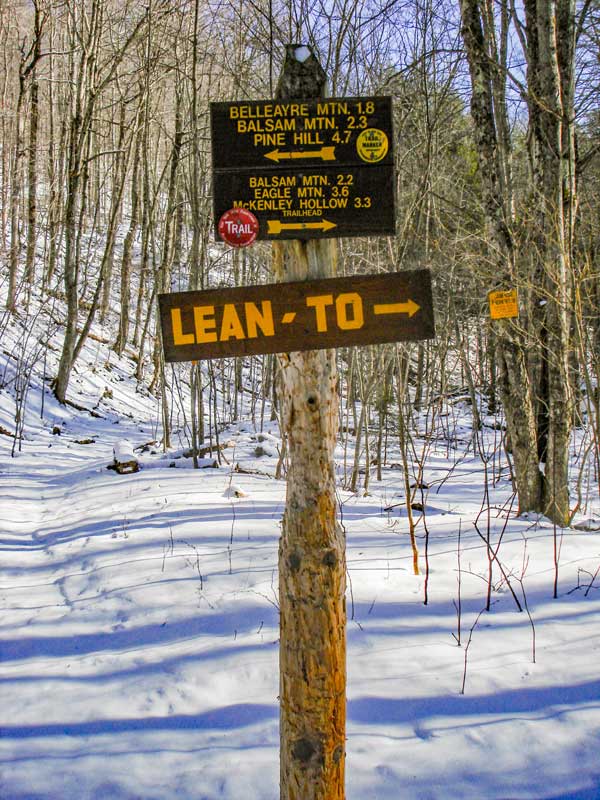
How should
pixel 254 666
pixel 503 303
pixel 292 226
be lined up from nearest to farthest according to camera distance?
1. pixel 292 226
2. pixel 254 666
3. pixel 503 303

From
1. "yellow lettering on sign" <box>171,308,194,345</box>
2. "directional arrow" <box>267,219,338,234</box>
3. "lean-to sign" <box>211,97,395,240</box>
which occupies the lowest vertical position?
"yellow lettering on sign" <box>171,308,194,345</box>

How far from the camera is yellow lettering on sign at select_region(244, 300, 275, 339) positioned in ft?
7.11

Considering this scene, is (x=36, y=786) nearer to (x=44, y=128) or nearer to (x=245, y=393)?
(x=245, y=393)

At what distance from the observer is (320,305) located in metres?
2.16

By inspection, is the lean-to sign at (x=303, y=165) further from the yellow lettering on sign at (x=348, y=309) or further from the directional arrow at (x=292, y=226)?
the yellow lettering on sign at (x=348, y=309)

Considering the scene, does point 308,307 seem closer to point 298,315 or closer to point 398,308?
point 298,315

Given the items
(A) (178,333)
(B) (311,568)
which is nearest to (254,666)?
(B) (311,568)

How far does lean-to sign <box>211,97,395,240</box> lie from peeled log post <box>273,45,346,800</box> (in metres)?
0.10

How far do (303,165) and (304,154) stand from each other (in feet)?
0.12

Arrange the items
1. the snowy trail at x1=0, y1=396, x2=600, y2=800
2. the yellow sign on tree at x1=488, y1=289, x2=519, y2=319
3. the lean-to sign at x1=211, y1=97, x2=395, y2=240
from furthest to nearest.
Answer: the yellow sign on tree at x1=488, y1=289, x2=519, y2=319, the snowy trail at x1=0, y1=396, x2=600, y2=800, the lean-to sign at x1=211, y1=97, x2=395, y2=240

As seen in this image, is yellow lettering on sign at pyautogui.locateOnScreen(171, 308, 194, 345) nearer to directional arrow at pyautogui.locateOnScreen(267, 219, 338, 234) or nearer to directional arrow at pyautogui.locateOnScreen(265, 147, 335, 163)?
directional arrow at pyautogui.locateOnScreen(267, 219, 338, 234)

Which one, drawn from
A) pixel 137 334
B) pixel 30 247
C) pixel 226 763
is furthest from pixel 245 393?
pixel 226 763

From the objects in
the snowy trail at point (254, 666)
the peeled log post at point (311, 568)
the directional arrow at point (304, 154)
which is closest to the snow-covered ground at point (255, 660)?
the snowy trail at point (254, 666)

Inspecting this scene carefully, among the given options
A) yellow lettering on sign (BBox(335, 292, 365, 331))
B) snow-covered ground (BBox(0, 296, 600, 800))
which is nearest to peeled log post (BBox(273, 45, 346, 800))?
yellow lettering on sign (BBox(335, 292, 365, 331))
